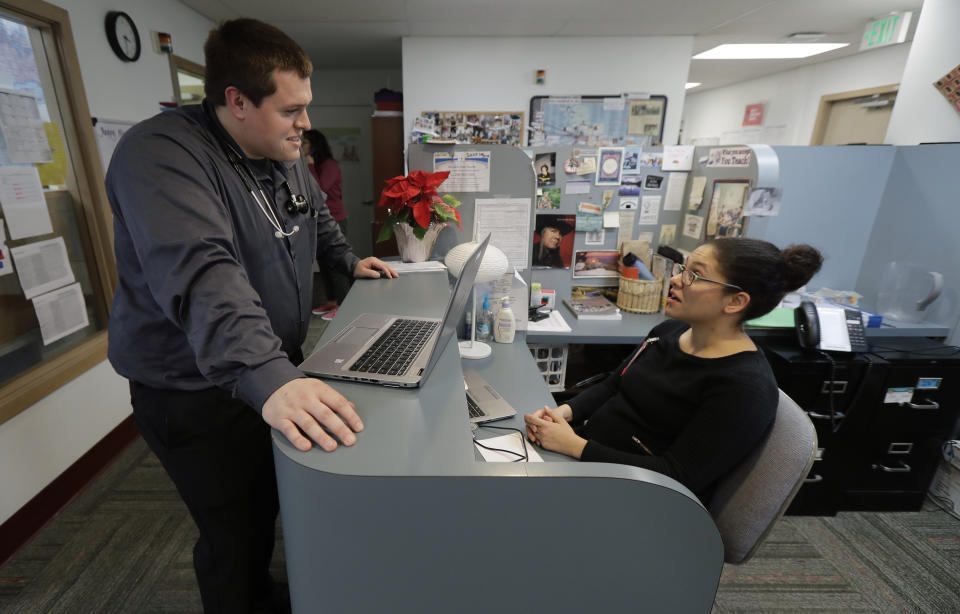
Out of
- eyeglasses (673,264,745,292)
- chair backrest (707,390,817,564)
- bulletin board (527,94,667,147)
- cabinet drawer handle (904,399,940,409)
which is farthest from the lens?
bulletin board (527,94,667,147)

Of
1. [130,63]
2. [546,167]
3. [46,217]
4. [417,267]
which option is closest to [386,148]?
[130,63]

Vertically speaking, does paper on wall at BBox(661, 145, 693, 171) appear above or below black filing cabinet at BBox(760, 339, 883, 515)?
above

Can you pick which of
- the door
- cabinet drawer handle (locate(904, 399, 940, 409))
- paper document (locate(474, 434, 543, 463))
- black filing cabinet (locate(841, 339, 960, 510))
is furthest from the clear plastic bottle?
the door

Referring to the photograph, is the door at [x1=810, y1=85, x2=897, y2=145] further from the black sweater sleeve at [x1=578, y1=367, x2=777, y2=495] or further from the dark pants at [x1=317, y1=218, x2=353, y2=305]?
the dark pants at [x1=317, y1=218, x2=353, y2=305]

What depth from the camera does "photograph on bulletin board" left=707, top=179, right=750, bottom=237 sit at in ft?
6.39

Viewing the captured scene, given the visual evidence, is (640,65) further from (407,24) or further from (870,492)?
(870,492)

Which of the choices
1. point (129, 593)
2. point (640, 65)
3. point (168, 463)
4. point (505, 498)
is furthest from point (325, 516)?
point (640, 65)

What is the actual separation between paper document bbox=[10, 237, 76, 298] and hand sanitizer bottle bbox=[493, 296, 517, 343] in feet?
6.38

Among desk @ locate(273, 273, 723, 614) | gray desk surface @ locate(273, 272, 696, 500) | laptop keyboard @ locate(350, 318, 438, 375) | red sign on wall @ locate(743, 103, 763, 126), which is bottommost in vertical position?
desk @ locate(273, 273, 723, 614)

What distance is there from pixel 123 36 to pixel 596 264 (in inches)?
117

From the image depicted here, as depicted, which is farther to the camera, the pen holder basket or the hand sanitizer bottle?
the pen holder basket

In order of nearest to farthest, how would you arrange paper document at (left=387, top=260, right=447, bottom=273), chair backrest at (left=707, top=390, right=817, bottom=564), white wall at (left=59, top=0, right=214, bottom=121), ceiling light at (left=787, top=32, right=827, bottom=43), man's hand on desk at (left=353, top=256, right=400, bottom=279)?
chair backrest at (left=707, top=390, right=817, bottom=564), man's hand on desk at (left=353, top=256, right=400, bottom=279), paper document at (left=387, top=260, right=447, bottom=273), white wall at (left=59, top=0, right=214, bottom=121), ceiling light at (left=787, top=32, right=827, bottom=43)

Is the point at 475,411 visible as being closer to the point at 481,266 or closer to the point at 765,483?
the point at 481,266

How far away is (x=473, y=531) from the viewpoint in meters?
0.59
